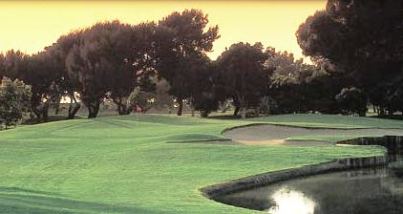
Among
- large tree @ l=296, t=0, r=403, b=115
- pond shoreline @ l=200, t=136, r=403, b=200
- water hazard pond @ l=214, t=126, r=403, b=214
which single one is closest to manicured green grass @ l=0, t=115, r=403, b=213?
pond shoreline @ l=200, t=136, r=403, b=200

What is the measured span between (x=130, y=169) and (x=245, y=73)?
49.0 meters

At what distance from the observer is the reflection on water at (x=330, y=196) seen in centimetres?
1588

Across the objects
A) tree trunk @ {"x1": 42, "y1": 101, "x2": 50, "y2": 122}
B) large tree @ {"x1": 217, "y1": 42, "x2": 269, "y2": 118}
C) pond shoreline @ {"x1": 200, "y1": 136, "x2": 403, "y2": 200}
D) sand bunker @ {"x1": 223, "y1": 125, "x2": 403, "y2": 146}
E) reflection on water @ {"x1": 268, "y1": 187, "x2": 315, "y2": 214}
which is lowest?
reflection on water @ {"x1": 268, "y1": 187, "x2": 315, "y2": 214}

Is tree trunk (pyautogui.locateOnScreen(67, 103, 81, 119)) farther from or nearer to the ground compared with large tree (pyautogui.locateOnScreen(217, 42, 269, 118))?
nearer to the ground

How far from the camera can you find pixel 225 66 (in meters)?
70.9

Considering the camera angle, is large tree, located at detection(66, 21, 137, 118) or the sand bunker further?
large tree, located at detection(66, 21, 137, 118)

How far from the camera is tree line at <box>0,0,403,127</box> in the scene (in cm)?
6176

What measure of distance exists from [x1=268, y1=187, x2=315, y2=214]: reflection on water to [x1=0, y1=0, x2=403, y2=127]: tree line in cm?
4230

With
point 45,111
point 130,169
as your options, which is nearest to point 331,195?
point 130,169

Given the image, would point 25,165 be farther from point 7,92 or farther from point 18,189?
point 7,92

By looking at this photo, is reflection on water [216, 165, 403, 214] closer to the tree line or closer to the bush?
the bush

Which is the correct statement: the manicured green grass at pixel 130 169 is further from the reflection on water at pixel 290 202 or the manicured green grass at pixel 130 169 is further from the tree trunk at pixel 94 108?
the tree trunk at pixel 94 108

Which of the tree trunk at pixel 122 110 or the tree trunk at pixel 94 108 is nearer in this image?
the tree trunk at pixel 94 108

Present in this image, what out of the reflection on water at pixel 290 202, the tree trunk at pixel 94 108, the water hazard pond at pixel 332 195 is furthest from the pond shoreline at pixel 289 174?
the tree trunk at pixel 94 108
